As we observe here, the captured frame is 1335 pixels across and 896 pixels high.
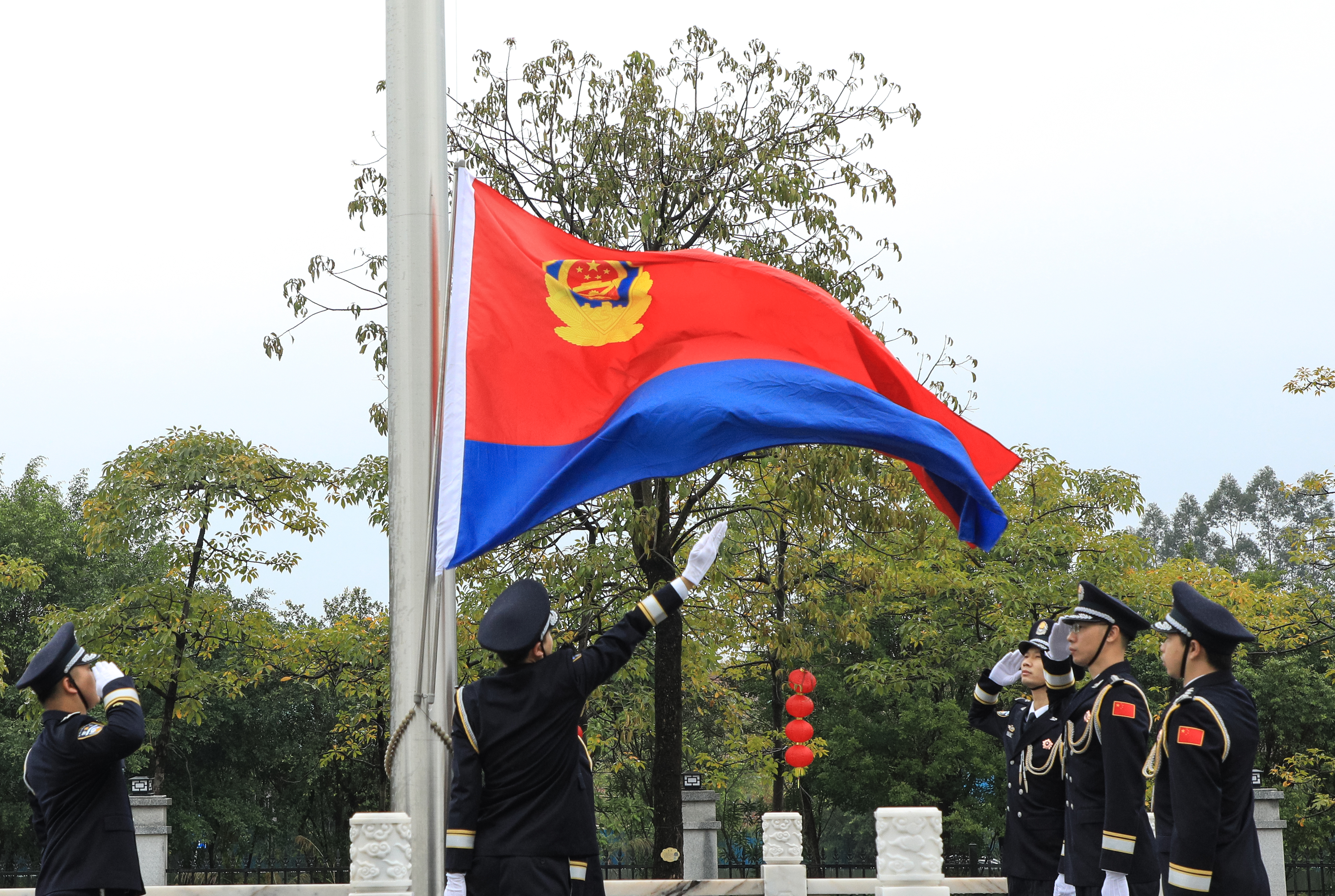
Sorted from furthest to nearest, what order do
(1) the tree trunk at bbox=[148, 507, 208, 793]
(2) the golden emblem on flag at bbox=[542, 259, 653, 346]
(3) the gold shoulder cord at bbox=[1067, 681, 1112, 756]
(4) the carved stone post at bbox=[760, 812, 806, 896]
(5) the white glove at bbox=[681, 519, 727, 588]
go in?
1. (1) the tree trunk at bbox=[148, 507, 208, 793]
2. (4) the carved stone post at bbox=[760, 812, 806, 896]
3. (2) the golden emblem on flag at bbox=[542, 259, 653, 346]
4. (3) the gold shoulder cord at bbox=[1067, 681, 1112, 756]
5. (5) the white glove at bbox=[681, 519, 727, 588]

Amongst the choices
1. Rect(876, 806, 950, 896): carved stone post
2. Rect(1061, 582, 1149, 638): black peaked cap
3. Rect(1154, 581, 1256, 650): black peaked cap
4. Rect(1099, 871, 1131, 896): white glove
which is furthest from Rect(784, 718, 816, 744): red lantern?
Rect(1154, 581, 1256, 650): black peaked cap

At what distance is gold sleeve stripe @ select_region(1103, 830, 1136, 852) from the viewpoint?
17.3ft

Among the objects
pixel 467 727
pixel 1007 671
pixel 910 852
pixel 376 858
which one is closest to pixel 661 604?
pixel 467 727

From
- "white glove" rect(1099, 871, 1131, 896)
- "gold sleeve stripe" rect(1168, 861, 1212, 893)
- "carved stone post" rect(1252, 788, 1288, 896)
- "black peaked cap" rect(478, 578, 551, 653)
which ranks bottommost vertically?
"carved stone post" rect(1252, 788, 1288, 896)

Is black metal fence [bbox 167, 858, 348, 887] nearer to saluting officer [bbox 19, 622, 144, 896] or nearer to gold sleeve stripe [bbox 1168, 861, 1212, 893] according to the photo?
saluting officer [bbox 19, 622, 144, 896]

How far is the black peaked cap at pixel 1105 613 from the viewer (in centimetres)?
579

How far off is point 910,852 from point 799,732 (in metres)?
12.4

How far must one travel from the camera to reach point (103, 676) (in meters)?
5.33

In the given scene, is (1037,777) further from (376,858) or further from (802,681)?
(802,681)

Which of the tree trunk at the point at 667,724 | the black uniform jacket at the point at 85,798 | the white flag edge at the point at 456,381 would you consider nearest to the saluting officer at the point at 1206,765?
the white flag edge at the point at 456,381

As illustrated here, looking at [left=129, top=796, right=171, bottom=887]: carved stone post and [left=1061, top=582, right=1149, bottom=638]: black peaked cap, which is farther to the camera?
[left=129, top=796, right=171, bottom=887]: carved stone post

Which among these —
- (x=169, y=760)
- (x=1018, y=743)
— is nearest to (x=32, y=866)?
(x=169, y=760)

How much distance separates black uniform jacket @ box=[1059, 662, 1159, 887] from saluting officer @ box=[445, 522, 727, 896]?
77.7 inches

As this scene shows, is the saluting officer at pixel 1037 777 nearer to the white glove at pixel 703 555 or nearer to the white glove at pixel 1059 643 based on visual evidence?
the white glove at pixel 1059 643
